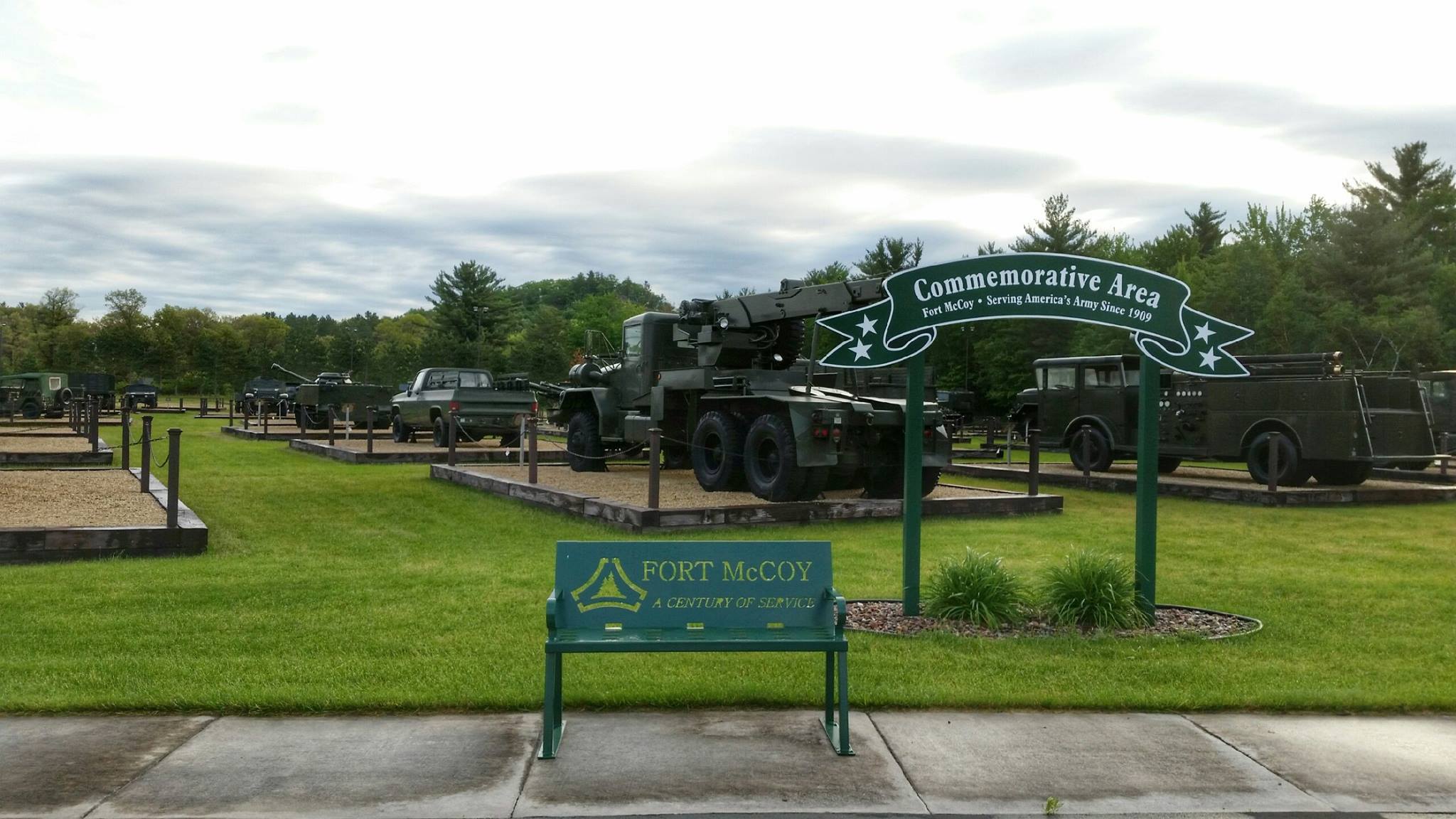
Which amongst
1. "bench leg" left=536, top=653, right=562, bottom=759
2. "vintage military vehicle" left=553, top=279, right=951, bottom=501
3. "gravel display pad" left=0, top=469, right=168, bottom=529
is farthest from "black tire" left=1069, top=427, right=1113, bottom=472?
"bench leg" left=536, top=653, right=562, bottom=759

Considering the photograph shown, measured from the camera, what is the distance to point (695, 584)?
18.6 feet

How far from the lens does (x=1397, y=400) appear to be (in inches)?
754

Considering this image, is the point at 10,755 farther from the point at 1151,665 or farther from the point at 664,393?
the point at 664,393

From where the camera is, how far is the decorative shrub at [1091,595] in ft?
25.4

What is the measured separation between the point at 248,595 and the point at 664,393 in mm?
8998

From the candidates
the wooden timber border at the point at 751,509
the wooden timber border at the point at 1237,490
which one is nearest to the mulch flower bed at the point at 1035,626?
the wooden timber border at the point at 751,509

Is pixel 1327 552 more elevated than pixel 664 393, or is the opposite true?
pixel 664 393

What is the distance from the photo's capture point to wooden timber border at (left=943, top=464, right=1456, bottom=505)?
17.2m

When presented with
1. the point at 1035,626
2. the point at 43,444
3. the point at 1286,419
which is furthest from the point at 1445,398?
the point at 43,444

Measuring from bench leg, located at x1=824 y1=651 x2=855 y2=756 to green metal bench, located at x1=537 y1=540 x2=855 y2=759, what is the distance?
0.01 meters

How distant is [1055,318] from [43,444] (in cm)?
2326

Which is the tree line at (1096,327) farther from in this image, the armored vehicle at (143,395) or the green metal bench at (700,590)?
the green metal bench at (700,590)

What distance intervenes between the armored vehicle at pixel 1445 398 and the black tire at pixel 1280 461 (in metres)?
11.6

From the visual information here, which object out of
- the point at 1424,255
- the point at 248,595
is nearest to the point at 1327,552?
the point at 248,595
